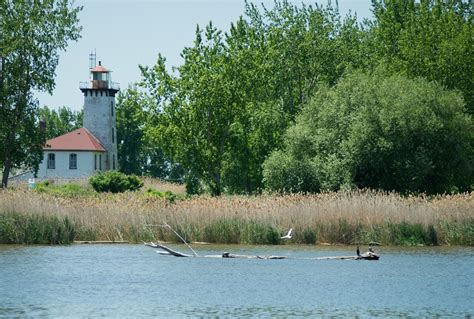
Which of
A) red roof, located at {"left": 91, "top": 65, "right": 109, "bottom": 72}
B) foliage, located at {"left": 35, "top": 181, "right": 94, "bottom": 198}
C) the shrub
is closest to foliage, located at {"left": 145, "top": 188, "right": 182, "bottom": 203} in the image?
the shrub

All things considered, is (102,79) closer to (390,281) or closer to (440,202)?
(440,202)

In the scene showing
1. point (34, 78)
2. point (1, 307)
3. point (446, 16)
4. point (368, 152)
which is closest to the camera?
point (1, 307)

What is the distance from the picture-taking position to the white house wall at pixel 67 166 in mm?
101250

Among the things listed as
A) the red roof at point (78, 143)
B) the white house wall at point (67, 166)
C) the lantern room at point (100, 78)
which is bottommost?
the white house wall at point (67, 166)

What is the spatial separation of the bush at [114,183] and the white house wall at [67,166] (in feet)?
63.2

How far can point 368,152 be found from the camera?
56312 millimetres

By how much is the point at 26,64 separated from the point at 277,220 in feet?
94.7

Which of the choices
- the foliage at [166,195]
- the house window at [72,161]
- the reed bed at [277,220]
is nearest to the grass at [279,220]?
the reed bed at [277,220]

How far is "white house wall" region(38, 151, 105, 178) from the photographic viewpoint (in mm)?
101250

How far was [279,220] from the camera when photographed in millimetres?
44094

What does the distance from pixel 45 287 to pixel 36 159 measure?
3769 centimetres

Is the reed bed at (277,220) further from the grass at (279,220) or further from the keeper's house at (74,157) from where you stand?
the keeper's house at (74,157)

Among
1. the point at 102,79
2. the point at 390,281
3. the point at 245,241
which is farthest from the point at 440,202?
the point at 102,79

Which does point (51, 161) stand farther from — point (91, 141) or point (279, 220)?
point (279, 220)
